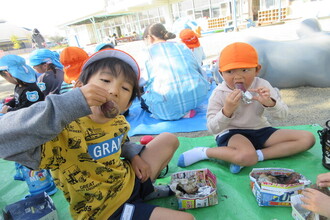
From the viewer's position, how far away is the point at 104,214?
119 cm

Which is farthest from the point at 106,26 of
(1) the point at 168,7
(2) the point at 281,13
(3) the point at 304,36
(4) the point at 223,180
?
(4) the point at 223,180

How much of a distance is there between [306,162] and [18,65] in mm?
2801

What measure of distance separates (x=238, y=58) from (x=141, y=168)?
100 centimetres

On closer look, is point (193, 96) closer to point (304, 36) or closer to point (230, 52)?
point (230, 52)

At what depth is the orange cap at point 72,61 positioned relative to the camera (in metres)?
3.16

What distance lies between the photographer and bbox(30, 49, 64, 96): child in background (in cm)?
334

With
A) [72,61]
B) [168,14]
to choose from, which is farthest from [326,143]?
[168,14]

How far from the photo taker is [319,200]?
3.71 ft

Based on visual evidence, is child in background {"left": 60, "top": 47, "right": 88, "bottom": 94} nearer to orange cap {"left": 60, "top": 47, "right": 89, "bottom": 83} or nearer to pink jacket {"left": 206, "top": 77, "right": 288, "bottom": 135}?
orange cap {"left": 60, "top": 47, "right": 89, "bottom": 83}

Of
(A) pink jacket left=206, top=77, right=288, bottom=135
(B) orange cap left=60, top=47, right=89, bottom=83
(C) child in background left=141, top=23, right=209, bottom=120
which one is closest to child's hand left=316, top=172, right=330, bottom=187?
(A) pink jacket left=206, top=77, right=288, bottom=135

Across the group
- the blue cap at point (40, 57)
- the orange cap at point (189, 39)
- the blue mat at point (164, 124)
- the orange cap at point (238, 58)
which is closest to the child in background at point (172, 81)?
the blue mat at point (164, 124)

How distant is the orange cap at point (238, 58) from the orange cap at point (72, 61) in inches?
84.2

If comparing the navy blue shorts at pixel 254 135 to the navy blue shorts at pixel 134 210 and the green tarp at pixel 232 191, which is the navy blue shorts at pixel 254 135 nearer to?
the green tarp at pixel 232 191

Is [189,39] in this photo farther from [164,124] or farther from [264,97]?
[264,97]
